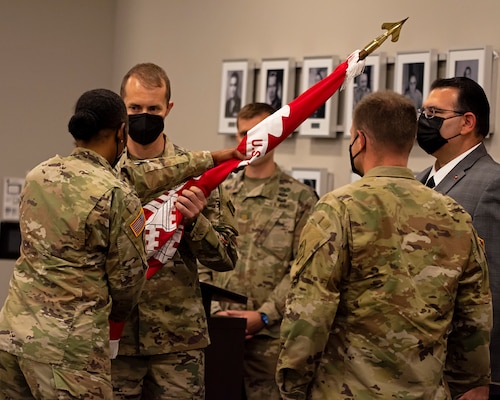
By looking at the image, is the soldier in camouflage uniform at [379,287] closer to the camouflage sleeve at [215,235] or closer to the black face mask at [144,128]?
the camouflage sleeve at [215,235]

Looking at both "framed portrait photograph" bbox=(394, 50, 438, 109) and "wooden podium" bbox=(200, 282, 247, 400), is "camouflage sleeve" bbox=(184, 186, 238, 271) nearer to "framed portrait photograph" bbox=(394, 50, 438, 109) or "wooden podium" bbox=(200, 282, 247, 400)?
"wooden podium" bbox=(200, 282, 247, 400)

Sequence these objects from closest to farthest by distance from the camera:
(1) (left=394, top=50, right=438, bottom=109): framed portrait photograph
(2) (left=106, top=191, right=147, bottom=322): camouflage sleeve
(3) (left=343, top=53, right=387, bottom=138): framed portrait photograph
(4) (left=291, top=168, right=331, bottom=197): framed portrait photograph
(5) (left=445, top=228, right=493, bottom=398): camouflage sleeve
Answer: (5) (left=445, top=228, right=493, bottom=398): camouflage sleeve, (2) (left=106, top=191, right=147, bottom=322): camouflage sleeve, (1) (left=394, top=50, right=438, bottom=109): framed portrait photograph, (3) (left=343, top=53, right=387, bottom=138): framed portrait photograph, (4) (left=291, top=168, right=331, bottom=197): framed portrait photograph

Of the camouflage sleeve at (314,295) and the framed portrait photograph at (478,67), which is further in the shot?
the framed portrait photograph at (478,67)

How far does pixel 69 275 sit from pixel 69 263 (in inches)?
1.5

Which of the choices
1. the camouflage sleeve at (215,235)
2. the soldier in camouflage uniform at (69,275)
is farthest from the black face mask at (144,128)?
the soldier in camouflage uniform at (69,275)

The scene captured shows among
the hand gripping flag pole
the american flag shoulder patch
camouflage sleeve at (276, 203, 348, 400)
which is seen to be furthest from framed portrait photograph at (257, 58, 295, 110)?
camouflage sleeve at (276, 203, 348, 400)

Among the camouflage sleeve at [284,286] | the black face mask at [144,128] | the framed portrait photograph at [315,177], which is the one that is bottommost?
the camouflage sleeve at [284,286]

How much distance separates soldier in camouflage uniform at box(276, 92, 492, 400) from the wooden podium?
1313 mm

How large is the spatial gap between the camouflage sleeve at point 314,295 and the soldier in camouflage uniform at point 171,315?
73 centimetres

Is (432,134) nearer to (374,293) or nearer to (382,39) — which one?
(382,39)

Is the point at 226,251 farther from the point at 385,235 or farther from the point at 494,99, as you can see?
the point at 494,99

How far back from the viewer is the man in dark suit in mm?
3588

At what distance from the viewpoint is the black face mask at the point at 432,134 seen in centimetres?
381

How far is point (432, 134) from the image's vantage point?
3818mm
